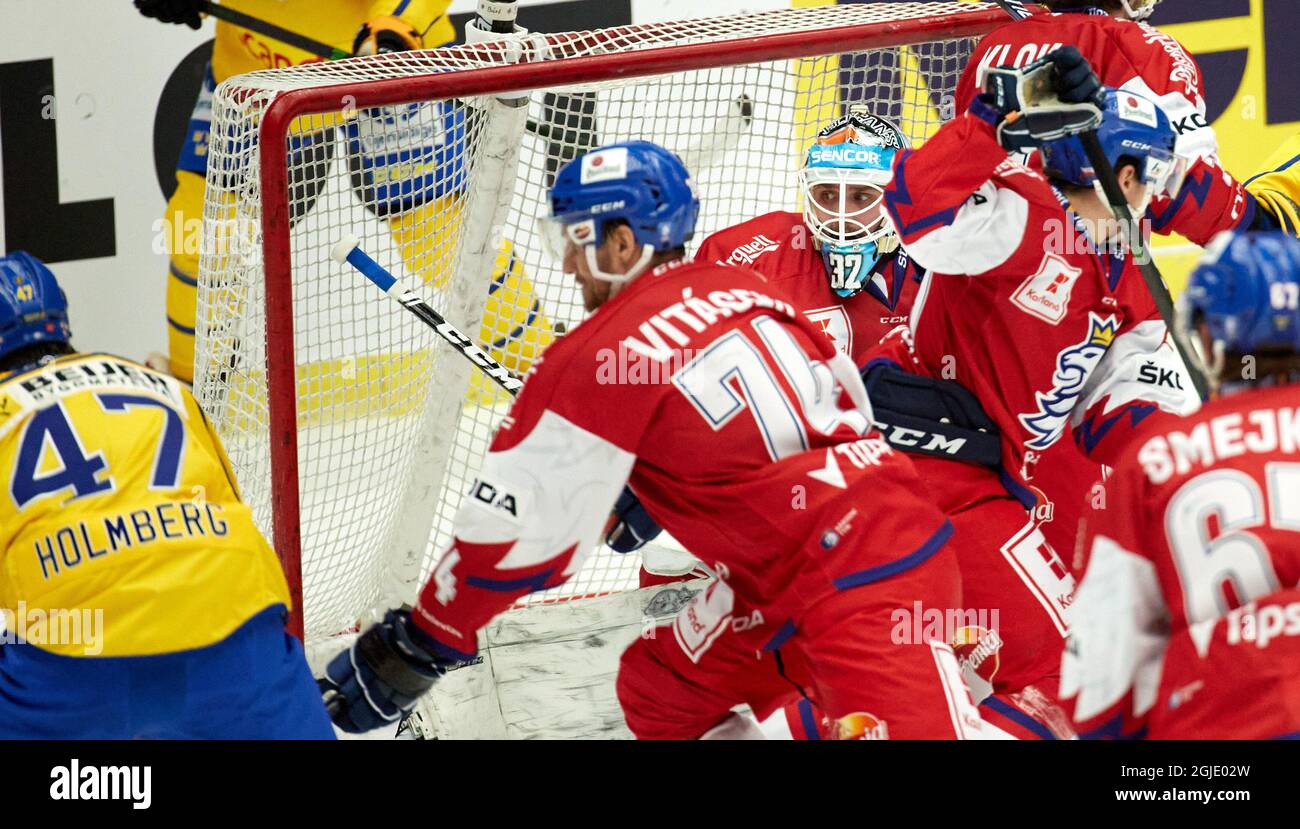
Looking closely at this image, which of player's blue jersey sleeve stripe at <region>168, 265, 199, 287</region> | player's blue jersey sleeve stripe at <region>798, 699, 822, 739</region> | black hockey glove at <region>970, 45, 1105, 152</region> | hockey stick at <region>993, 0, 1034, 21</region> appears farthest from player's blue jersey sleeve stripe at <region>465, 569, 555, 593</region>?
player's blue jersey sleeve stripe at <region>168, 265, 199, 287</region>

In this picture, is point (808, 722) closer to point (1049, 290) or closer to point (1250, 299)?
point (1049, 290)

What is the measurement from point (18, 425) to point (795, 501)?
3.83 ft

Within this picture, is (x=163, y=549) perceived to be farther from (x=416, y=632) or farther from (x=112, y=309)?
(x=112, y=309)

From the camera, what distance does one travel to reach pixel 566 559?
9.34 ft

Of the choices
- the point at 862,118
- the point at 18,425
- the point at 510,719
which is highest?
the point at 862,118

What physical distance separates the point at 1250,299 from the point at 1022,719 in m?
1.22

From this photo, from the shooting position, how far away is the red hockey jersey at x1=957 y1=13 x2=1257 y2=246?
3.47 meters

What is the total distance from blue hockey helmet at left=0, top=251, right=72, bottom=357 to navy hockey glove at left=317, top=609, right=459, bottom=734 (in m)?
0.71

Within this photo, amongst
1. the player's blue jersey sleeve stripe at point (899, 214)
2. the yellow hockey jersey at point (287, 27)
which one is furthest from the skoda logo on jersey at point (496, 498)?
the yellow hockey jersey at point (287, 27)

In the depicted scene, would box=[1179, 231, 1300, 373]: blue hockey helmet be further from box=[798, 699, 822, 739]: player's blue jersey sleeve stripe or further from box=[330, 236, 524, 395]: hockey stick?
box=[330, 236, 524, 395]: hockey stick

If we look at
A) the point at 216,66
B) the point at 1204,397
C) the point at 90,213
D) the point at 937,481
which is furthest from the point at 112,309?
the point at 1204,397

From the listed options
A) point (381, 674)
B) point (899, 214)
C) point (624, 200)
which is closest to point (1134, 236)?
point (899, 214)

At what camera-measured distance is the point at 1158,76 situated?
11.4 feet

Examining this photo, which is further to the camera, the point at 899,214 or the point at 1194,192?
the point at 1194,192
